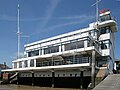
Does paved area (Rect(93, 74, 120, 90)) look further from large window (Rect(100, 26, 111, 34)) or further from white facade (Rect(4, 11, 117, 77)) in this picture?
large window (Rect(100, 26, 111, 34))

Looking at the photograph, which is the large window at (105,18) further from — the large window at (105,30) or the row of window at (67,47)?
the row of window at (67,47)

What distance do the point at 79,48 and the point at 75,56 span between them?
1.43m

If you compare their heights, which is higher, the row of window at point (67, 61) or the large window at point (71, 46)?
the large window at point (71, 46)

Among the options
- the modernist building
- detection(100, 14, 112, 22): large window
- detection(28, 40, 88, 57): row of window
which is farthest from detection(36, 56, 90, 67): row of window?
detection(100, 14, 112, 22): large window

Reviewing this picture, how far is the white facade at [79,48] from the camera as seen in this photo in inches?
1097

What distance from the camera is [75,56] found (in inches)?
1144

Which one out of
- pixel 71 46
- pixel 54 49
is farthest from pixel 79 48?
pixel 54 49

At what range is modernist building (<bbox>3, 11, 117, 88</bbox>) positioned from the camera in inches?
1076

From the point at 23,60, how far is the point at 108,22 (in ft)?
62.4

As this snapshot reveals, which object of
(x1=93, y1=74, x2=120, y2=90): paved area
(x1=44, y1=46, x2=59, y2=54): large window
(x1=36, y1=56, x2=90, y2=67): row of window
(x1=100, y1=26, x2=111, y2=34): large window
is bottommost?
(x1=93, y1=74, x2=120, y2=90): paved area

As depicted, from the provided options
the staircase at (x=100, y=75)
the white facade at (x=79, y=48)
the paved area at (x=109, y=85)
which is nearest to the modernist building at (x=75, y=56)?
the white facade at (x=79, y=48)

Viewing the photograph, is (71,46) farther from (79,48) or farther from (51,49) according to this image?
(51,49)

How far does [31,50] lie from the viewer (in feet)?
136

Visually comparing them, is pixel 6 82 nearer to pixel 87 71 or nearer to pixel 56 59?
pixel 56 59
